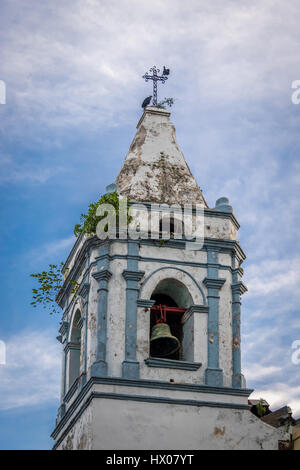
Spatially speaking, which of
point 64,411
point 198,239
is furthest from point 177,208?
point 64,411

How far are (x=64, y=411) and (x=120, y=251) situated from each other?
3.26m

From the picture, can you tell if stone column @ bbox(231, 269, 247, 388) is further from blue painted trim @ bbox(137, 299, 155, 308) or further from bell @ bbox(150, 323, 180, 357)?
blue painted trim @ bbox(137, 299, 155, 308)

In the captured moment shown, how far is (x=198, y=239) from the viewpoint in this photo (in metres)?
21.8

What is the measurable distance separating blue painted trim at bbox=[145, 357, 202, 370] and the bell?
433 millimetres

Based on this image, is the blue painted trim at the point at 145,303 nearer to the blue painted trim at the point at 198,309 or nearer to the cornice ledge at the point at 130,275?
the cornice ledge at the point at 130,275

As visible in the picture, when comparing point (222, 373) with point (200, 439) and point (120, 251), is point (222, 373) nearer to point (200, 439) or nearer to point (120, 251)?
point (200, 439)

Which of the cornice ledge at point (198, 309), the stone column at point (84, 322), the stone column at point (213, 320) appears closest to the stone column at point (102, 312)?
the stone column at point (84, 322)

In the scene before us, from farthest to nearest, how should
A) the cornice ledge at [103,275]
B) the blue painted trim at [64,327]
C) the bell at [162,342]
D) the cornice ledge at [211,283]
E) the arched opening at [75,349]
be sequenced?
the blue painted trim at [64,327]
the arched opening at [75,349]
the cornice ledge at [211,283]
the cornice ledge at [103,275]
the bell at [162,342]

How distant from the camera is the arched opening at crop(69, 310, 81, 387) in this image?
22.5 meters

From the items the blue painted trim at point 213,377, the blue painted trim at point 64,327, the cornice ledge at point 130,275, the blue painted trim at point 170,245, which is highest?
the blue painted trim at point 170,245

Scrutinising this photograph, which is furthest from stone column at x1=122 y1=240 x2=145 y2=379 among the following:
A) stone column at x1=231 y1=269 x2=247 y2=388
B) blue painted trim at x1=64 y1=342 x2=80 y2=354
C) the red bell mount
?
blue painted trim at x1=64 y1=342 x2=80 y2=354

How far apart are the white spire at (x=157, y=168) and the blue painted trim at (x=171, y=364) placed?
3.38 m

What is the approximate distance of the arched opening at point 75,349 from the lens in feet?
73.9
